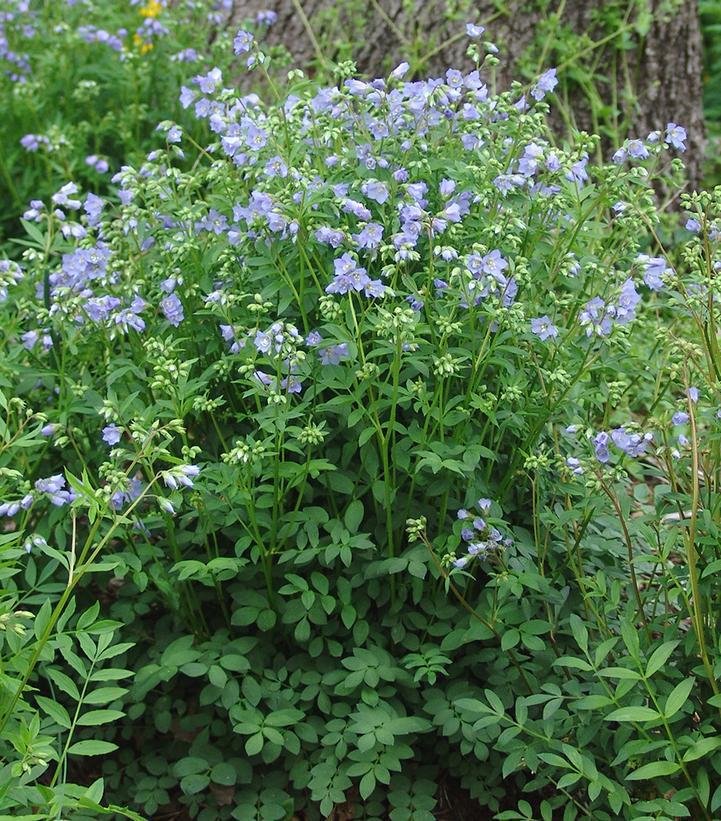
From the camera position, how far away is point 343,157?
9.77 ft

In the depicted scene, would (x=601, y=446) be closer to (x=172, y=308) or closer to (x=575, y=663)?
(x=575, y=663)

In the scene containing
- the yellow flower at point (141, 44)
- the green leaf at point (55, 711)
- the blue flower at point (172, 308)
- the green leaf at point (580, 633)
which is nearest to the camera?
the green leaf at point (55, 711)

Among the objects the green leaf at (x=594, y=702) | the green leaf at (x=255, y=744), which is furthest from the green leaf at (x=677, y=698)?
the green leaf at (x=255, y=744)

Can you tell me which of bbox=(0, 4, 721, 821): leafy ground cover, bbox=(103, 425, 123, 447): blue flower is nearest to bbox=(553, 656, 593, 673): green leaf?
bbox=(0, 4, 721, 821): leafy ground cover

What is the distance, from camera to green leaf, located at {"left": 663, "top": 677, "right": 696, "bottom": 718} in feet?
7.42

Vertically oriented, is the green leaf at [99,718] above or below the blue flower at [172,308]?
below

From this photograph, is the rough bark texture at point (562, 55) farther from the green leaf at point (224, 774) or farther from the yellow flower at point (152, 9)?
the green leaf at point (224, 774)

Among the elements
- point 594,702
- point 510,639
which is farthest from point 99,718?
point 594,702

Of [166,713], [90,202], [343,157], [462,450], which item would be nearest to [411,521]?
[462,450]

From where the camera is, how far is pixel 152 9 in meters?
6.16

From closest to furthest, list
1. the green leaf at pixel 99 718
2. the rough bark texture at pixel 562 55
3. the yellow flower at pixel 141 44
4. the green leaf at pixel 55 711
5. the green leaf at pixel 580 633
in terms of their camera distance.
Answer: the green leaf at pixel 99 718 → the green leaf at pixel 55 711 → the green leaf at pixel 580 633 → the rough bark texture at pixel 562 55 → the yellow flower at pixel 141 44

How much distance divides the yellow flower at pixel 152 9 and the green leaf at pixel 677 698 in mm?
4518

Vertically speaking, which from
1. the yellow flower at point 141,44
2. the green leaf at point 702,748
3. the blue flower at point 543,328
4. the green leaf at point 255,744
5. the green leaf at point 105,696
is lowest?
the green leaf at point 255,744

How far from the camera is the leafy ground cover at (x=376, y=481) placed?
2.52 m
